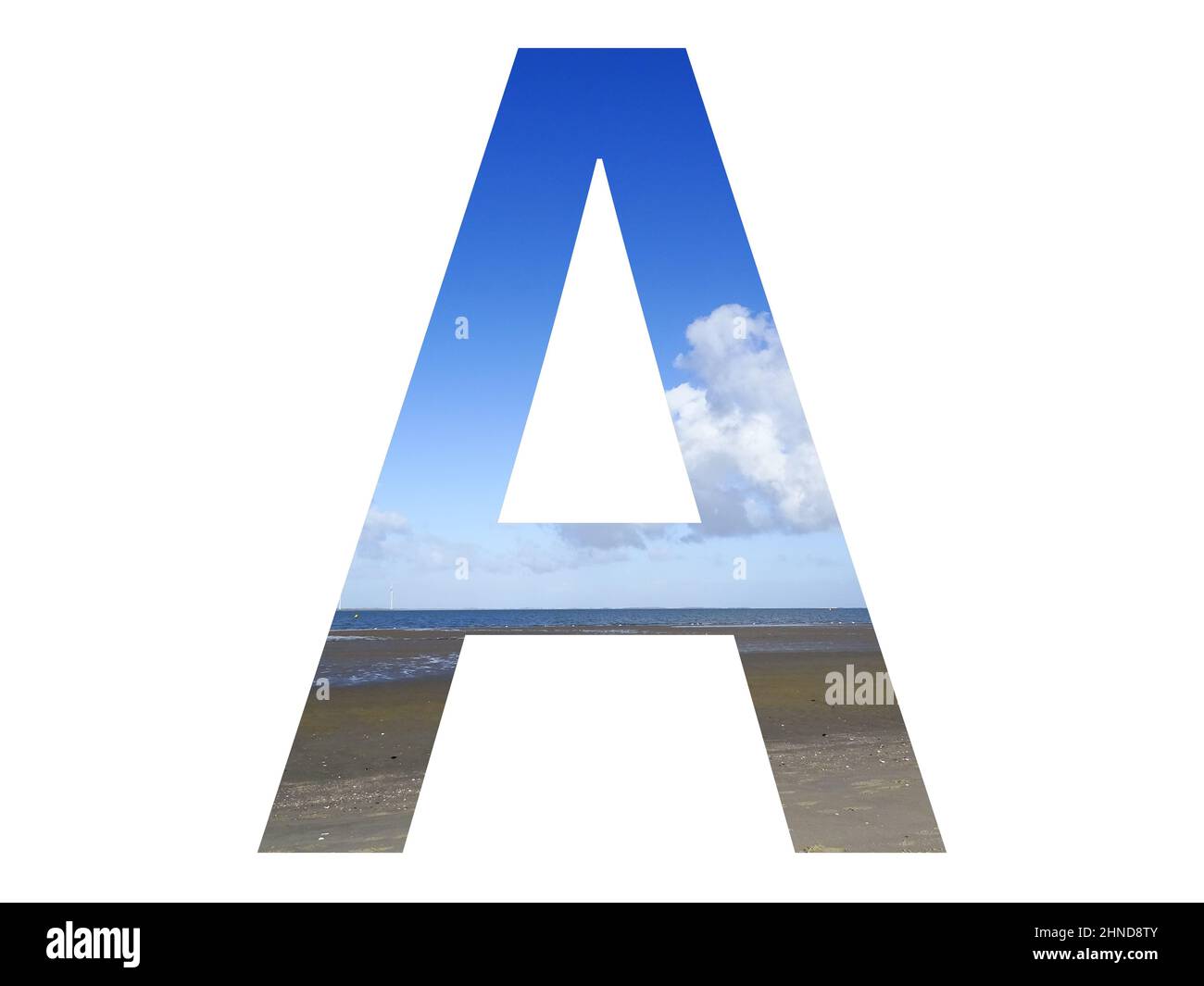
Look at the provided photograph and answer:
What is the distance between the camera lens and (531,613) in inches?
2165

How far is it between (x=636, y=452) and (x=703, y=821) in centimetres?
251

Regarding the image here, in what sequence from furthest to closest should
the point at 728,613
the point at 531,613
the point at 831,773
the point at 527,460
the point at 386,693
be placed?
the point at 728,613 → the point at 531,613 → the point at 386,693 → the point at 831,773 → the point at 527,460

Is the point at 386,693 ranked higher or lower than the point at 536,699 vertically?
lower

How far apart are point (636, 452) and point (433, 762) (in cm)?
253

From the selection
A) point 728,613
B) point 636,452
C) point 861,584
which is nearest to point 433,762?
point 636,452

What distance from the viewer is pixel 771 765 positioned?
34.4ft

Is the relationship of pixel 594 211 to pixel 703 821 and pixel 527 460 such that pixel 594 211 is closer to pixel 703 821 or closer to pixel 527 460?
pixel 527 460

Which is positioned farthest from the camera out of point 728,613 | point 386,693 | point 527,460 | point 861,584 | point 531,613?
point 728,613

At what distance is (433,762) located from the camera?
5344mm

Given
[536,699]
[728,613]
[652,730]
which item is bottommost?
[728,613]

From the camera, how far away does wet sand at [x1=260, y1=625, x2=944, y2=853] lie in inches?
315

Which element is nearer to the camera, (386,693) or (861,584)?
(861,584)

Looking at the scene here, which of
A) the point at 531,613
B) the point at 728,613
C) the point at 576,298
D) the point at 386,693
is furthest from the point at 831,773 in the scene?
the point at 728,613

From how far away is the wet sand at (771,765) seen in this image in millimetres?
7996
